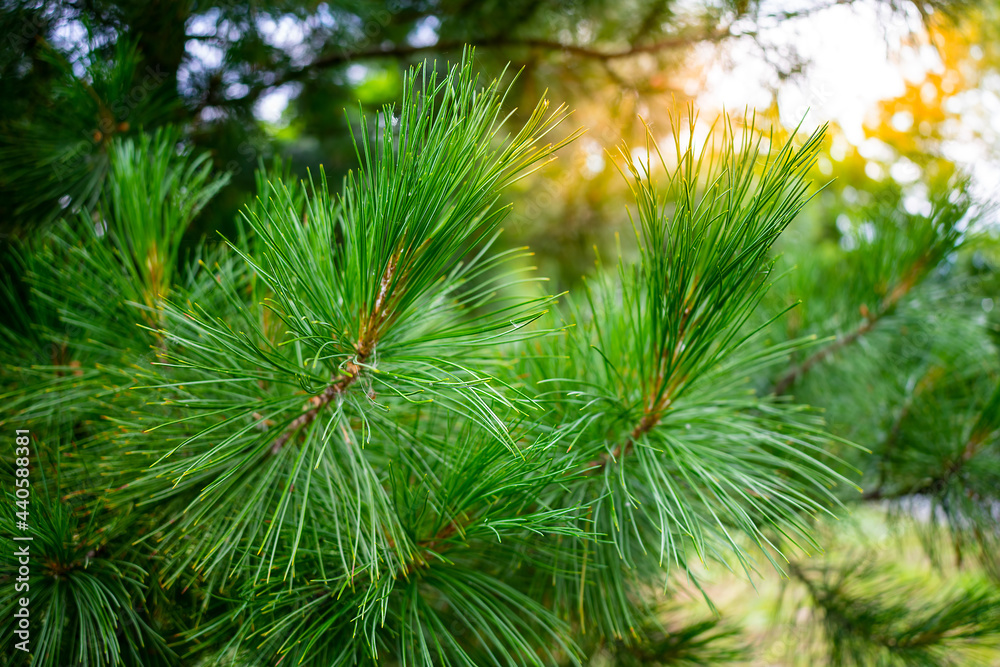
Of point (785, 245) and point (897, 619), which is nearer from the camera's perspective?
point (897, 619)

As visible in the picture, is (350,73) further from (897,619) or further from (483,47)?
(897,619)

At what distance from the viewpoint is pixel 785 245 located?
116cm

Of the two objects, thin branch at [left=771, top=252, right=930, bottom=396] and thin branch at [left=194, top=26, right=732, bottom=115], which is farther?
thin branch at [left=194, top=26, right=732, bottom=115]

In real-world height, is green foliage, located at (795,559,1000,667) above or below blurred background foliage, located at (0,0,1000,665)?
below

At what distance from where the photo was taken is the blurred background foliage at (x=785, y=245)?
66cm

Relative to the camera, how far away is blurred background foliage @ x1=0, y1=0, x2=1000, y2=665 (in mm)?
662

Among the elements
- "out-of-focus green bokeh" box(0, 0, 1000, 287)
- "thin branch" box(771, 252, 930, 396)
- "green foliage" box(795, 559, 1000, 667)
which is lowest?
"green foliage" box(795, 559, 1000, 667)

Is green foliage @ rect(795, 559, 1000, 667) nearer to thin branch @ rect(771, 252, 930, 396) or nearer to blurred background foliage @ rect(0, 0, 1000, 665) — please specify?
blurred background foliage @ rect(0, 0, 1000, 665)

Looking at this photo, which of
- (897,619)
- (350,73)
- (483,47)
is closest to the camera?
(897,619)

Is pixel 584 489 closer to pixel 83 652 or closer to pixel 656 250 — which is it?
pixel 656 250

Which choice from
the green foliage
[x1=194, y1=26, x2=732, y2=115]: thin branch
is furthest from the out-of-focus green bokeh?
the green foliage

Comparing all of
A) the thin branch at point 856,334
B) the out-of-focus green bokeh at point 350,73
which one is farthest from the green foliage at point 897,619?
the out-of-focus green bokeh at point 350,73

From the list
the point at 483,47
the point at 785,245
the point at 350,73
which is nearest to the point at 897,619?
the point at 785,245

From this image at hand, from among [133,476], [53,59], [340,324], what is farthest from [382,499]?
[53,59]
